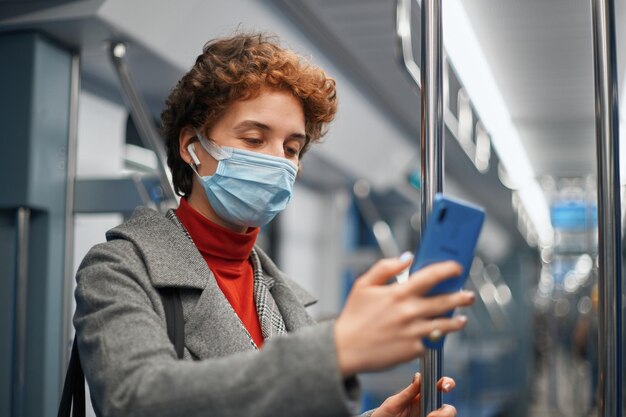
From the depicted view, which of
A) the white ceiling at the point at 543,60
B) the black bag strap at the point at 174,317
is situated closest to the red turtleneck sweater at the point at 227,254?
the black bag strap at the point at 174,317

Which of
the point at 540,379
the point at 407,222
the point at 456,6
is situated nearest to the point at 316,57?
the point at 456,6

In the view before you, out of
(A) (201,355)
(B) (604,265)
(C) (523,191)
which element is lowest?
(A) (201,355)

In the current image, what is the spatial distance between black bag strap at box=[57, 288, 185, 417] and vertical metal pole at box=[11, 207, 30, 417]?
133 cm

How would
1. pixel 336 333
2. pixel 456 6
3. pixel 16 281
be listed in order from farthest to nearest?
1. pixel 456 6
2. pixel 16 281
3. pixel 336 333

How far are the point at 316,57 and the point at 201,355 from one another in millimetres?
2945

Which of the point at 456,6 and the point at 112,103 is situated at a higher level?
the point at 456,6

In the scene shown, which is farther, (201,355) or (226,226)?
(226,226)

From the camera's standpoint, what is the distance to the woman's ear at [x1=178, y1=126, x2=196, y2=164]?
1526 millimetres

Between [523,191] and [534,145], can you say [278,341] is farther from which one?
[523,191]

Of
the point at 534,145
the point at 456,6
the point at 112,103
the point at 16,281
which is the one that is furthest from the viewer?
the point at 534,145

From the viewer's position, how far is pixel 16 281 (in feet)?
8.46

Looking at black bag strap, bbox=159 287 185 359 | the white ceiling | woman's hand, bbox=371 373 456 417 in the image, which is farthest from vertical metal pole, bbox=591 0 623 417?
the white ceiling

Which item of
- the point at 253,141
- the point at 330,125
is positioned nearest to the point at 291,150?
the point at 253,141

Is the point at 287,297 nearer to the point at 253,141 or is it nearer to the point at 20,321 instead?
the point at 253,141
